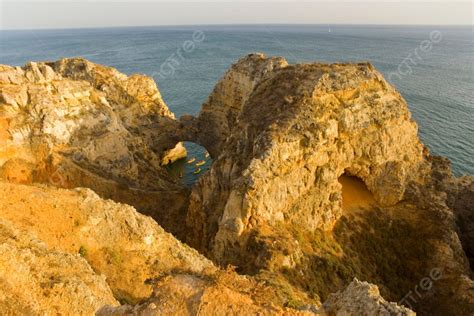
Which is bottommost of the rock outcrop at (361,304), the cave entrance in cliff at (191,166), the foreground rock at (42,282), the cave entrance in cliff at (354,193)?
the cave entrance in cliff at (191,166)

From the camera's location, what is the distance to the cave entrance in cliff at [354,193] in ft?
113

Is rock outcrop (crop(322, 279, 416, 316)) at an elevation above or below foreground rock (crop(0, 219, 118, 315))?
below

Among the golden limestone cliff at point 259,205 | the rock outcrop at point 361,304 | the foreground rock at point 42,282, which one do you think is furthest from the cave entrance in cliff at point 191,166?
the rock outcrop at point 361,304

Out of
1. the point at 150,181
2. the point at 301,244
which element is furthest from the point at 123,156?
the point at 301,244

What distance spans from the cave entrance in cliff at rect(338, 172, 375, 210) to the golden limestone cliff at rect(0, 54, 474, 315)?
0.15 meters

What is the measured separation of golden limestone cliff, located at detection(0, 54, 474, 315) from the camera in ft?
56.2

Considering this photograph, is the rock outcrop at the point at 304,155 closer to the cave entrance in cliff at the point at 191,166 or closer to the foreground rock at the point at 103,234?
the foreground rock at the point at 103,234

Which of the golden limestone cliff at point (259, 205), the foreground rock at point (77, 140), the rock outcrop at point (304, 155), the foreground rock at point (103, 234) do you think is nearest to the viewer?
the golden limestone cliff at point (259, 205)

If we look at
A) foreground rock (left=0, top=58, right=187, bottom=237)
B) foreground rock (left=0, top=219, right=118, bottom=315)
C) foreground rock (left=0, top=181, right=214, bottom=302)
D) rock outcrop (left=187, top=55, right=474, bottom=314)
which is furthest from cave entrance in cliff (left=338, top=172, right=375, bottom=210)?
foreground rock (left=0, top=219, right=118, bottom=315)

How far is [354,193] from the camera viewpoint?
35594mm

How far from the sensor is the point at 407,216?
33531 mm

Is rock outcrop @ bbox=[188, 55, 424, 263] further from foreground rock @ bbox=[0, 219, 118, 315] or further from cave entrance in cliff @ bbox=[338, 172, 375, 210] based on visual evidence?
foreground rock @ bbox=[0, 219, 118, 315]

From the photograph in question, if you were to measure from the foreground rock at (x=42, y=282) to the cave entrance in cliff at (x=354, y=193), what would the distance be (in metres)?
24.6

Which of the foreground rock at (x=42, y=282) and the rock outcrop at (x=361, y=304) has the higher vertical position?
the foreground rock at (x=42, y=282)
